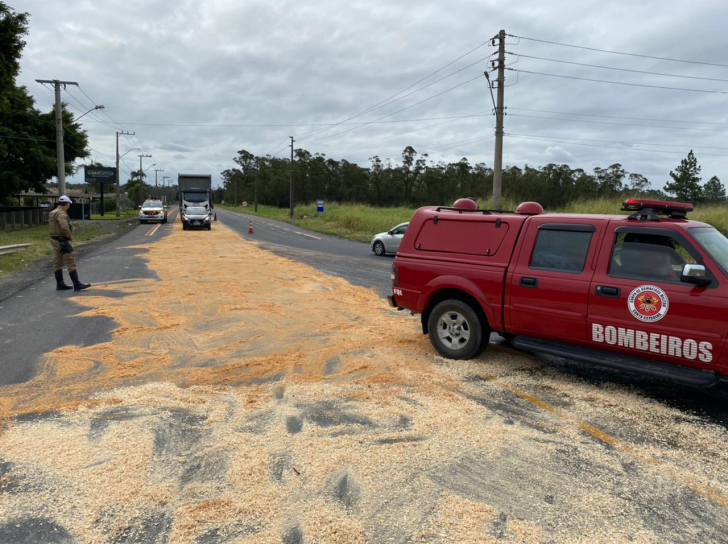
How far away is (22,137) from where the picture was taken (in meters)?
32.6

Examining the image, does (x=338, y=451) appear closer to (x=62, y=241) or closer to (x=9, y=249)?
(x=62, y=241)

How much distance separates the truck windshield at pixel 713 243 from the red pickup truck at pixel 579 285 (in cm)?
2

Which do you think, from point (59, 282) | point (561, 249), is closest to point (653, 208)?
point (561, 249)

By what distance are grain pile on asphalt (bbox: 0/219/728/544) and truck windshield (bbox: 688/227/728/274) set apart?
4.67 ft

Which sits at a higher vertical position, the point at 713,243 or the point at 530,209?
the point at 530,209

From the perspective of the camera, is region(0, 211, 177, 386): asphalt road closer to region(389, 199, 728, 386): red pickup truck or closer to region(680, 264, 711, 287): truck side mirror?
region(389, 199, 728, 386): red pickup truck

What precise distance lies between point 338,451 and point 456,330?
2730mm

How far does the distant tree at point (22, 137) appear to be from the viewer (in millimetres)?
28219

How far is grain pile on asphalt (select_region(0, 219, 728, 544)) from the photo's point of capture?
3039 millimetres

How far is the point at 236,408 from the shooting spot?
4.68 m

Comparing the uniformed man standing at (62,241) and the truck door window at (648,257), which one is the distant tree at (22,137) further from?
the truck door window at (648,257)

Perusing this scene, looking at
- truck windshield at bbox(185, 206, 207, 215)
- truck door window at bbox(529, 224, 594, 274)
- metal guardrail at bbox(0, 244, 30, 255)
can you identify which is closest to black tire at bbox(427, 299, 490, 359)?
truck door window at bbox(529, 224, 594, 274)

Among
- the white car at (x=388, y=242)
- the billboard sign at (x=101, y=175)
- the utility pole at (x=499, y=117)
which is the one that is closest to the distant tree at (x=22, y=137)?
the billboard sign at (x=101, y=175)

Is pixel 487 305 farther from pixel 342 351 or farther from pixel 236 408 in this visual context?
pixel 236 408
